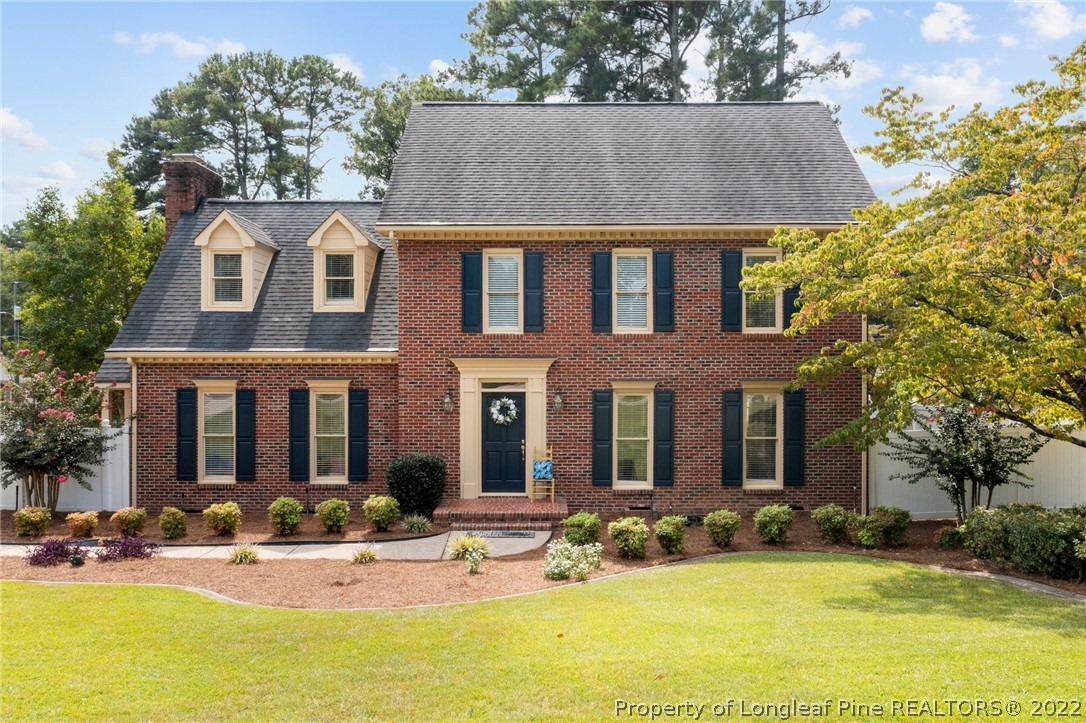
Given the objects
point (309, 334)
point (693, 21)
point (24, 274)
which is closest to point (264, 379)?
point (309, 334)

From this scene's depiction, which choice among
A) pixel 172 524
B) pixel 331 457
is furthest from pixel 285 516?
pixel 331 457

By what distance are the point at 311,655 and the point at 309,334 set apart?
9898 mm

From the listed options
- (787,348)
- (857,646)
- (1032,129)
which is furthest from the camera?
(787,348)

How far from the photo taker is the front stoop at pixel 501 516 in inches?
531

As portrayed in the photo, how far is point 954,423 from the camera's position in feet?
41.6

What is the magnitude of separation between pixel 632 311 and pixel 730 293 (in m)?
1.98

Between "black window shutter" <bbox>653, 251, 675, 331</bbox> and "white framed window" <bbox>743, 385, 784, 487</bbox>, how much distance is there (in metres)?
2.08

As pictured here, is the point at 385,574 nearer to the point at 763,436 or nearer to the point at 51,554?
the point at 51,554

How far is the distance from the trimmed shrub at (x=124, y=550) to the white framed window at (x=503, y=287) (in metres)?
7.14

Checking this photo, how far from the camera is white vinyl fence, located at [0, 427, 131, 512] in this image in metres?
15.1

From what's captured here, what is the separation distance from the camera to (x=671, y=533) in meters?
11.4

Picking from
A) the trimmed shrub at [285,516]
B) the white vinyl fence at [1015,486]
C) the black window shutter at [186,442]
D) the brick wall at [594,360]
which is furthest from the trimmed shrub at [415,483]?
the white vinyl fence at [1015,486]

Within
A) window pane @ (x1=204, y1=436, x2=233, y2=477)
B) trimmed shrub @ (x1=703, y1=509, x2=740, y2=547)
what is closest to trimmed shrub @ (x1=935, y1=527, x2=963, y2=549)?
trimmed shrub @ (x1=703, y1=509, x2=740, y2=547)

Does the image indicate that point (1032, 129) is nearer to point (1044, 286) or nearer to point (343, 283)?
point (1044, 286)
